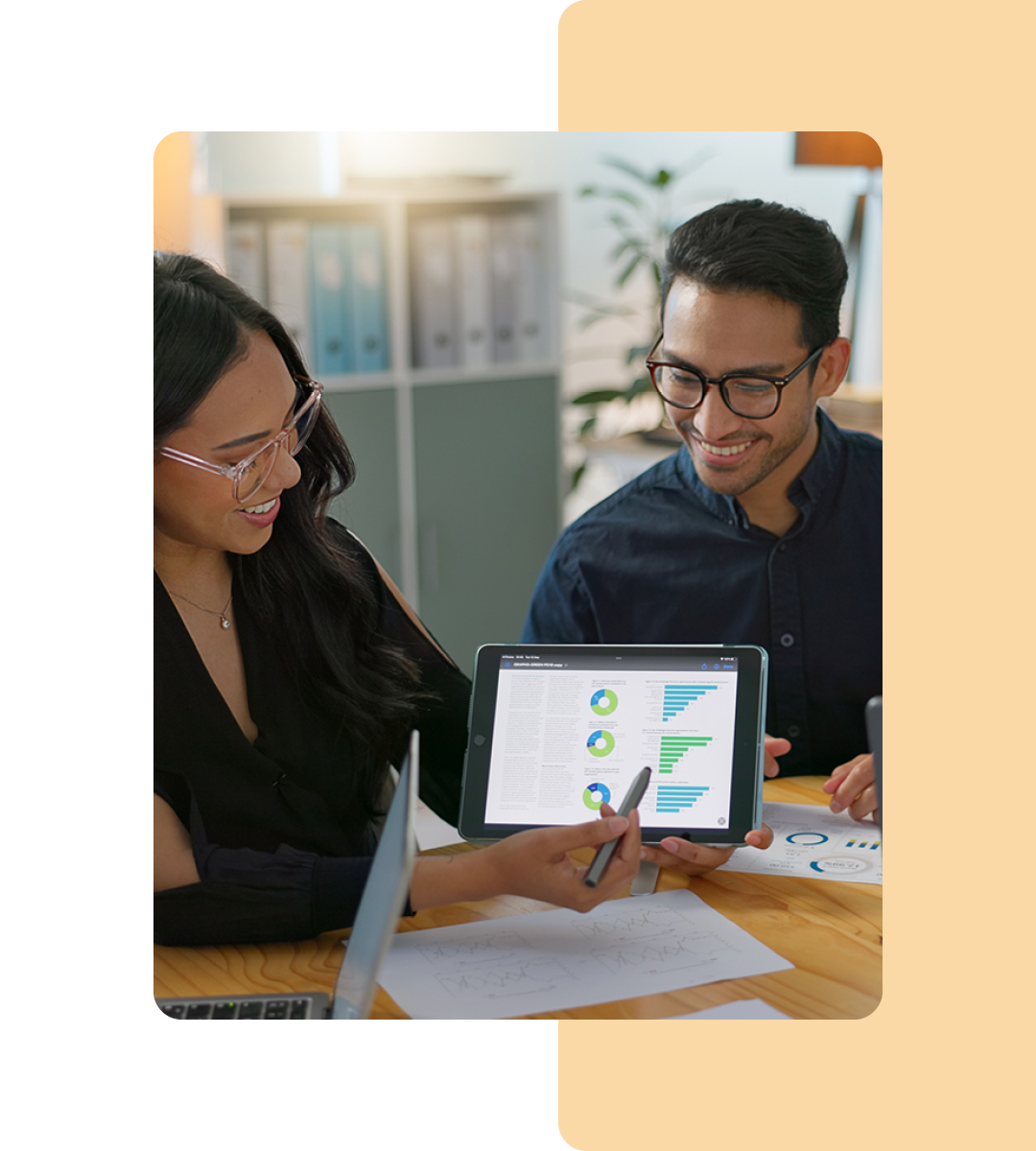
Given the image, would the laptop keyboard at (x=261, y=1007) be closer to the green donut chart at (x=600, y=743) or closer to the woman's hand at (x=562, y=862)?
the woman's hand at (x=562, y=862)

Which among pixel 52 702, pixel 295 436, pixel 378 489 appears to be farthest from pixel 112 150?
pixel 52 702

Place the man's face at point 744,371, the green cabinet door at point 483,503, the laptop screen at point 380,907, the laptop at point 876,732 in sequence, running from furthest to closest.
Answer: the green cabinet door at point 483,503 < the man's face at point 744,371 < the laptop at point 876,732 < the laptop screen at point 380,907

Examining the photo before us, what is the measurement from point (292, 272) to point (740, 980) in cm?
111

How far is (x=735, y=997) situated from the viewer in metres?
1.52

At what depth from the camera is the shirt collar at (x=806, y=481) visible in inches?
66.8

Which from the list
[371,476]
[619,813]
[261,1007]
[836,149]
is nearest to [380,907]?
[261,1007]

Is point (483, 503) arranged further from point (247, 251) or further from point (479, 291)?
point (247, 251)

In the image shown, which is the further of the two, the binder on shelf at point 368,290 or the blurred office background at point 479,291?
the binder on shelf at point 368,290

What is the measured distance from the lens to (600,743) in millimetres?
1666

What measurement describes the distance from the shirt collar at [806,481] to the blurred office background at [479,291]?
38mm

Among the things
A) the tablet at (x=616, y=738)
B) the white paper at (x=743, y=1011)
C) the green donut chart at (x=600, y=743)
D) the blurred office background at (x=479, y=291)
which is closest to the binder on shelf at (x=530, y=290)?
the blurred office background at (x=479, y=291)

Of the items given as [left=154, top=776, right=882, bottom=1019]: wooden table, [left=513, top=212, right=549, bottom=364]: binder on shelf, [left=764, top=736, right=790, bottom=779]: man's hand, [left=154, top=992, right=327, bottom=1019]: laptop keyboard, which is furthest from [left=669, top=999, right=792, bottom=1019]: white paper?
[left=513, top=212, right=549, bottom=364]: binder on shelf

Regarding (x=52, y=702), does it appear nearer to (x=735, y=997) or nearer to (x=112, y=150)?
(x=112, y=150)

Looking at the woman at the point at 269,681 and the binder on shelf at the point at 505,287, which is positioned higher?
the binder on shelf at the point at 505,287
